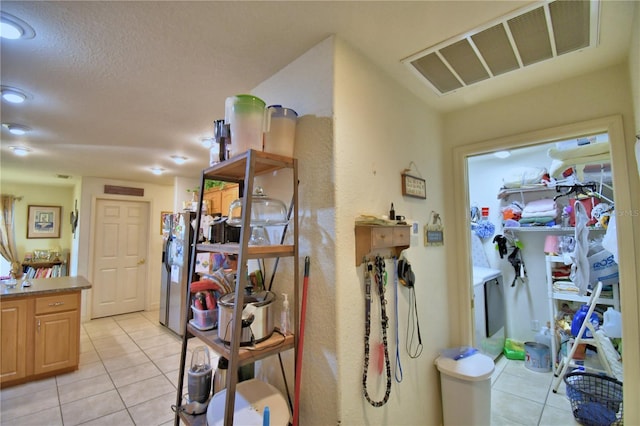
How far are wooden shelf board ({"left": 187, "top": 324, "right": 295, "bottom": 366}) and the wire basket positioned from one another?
2391mm

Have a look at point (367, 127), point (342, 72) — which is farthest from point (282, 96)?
point (367, 127)

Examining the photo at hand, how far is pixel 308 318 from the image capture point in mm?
1312

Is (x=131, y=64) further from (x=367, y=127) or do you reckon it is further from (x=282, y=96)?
(x=367, y=127)

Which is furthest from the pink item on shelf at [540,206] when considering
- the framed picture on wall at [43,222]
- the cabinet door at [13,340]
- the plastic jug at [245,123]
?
the framed picture on wall at [43,222]

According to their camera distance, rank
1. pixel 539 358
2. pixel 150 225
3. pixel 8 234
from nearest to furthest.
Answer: pixel 539 358 < pixel 8 234 < pixel 150 225

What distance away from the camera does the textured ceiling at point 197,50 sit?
1168 mm

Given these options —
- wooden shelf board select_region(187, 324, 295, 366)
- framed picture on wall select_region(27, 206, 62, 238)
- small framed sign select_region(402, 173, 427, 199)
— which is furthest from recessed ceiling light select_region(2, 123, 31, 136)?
framed picture on wall select_region(27, 206, 62, 238)

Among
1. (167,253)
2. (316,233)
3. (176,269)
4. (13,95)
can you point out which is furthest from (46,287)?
(316,233)

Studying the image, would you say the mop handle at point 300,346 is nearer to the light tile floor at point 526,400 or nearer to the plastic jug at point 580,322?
the light tile floor at point 526,400

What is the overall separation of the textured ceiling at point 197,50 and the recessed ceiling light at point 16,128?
112 mm

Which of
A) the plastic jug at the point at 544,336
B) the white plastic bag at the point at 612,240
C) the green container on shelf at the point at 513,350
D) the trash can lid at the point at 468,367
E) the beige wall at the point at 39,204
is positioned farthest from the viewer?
the beige wall at the point at 39,204

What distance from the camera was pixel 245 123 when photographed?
3.98 ft

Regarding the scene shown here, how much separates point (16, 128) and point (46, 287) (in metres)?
1.59

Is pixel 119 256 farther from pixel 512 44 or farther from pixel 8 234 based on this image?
pixel 512 44
